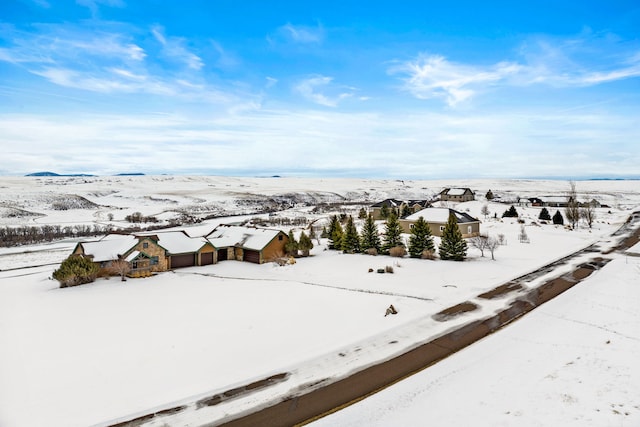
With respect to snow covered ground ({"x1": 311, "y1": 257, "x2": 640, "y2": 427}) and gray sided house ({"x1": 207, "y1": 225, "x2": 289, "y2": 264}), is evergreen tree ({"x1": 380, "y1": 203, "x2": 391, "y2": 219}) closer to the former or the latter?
gray sided house ({"x1": 207, "y1": 225, "x2": 289, "y2": 264})

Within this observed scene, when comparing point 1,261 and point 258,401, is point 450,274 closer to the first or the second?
point 258,401

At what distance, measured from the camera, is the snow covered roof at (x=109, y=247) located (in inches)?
1266

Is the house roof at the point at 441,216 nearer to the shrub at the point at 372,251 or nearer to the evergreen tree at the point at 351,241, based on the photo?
the shrub at the point at 372,251

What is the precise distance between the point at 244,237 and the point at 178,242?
Result: 6887 millimetres

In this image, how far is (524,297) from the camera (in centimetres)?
2289

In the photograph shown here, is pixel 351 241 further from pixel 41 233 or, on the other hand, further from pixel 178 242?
pixel 41 233

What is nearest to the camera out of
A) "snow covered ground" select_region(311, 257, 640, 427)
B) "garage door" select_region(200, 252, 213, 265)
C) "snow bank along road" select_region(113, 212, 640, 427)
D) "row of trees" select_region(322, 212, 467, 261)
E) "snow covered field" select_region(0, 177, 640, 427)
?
"snow covered ground" select_region(311, 257, 640, 427)

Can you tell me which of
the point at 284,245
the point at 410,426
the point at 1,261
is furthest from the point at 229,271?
the point at 1,261

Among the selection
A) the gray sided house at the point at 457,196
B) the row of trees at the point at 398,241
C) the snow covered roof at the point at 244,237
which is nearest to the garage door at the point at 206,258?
the snow covered roof at the point at 244,237

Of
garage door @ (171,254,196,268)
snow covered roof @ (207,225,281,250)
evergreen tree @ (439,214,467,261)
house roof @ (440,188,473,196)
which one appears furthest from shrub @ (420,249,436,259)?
house roof @ (440,188,473,196)

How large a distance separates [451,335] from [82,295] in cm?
2496

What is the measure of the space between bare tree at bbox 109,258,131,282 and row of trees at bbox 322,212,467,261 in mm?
21561

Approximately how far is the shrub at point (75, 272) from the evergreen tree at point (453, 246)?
31.2 meters

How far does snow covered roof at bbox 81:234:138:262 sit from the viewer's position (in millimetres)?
32156
